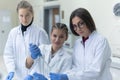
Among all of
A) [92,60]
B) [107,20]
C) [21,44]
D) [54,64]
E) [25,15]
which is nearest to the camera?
[92,60]

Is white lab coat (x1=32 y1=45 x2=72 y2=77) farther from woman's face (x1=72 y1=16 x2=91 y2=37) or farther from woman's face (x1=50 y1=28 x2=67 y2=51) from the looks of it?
woman's face (x1=72 y1=16 x2=91 y2=37)

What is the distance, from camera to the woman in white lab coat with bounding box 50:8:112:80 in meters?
Answer: 1.22

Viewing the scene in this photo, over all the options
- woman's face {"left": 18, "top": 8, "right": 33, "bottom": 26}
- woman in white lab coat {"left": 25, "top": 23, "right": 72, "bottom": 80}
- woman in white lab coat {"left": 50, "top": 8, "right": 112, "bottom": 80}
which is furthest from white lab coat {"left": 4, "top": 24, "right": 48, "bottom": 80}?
woman in white lab coat {"left": 50, "top": 8, "right": 112, "bottom": 80}

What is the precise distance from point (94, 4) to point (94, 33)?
1.45m

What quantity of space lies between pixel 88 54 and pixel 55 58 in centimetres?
23

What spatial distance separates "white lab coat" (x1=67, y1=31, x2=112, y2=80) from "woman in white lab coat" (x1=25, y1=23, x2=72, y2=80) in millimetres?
75

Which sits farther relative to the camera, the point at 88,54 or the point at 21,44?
the point at 21,44

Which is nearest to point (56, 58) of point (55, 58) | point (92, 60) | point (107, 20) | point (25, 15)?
point (55, 58)

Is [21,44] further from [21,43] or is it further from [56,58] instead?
[56,58]

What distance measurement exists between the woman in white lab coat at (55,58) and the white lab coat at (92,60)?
8cm

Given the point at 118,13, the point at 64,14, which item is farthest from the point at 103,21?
the point at 64,14

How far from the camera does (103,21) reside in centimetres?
254

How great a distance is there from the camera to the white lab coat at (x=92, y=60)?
4.01 feet

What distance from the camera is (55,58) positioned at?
1.39 m
